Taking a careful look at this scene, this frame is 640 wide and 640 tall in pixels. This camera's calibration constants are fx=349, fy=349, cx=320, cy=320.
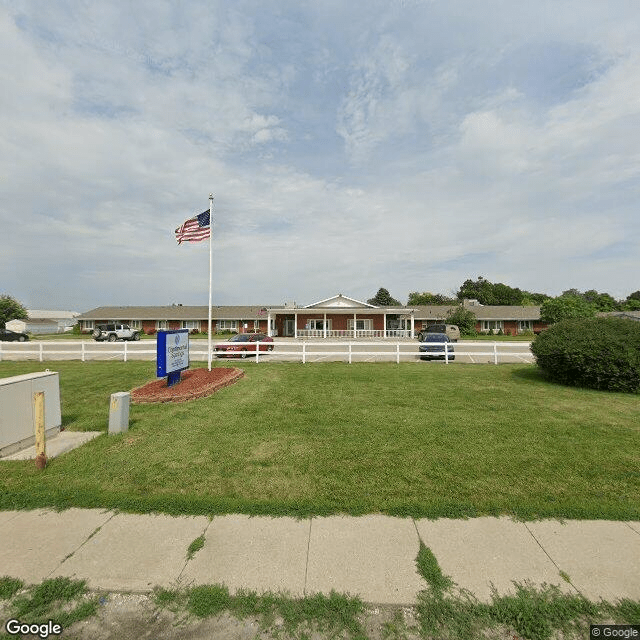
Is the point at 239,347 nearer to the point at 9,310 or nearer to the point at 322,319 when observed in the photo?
the point at 322,319

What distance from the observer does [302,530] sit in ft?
12.4

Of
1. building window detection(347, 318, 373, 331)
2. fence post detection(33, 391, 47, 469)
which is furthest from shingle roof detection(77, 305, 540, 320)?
fence post detection(33, 391, 47, 469)

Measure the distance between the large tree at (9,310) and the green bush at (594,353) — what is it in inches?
3477

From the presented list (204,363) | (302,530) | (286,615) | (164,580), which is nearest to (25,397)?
(164,580)

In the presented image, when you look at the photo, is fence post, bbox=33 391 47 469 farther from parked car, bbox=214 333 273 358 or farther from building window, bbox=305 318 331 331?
building window, bbox=305 318 331 331

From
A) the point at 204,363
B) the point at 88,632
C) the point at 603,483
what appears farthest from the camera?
the point at 204,363

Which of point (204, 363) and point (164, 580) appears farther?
point (204, 363)

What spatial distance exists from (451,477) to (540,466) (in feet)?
4.86

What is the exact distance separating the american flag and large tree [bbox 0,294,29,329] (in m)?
76.6

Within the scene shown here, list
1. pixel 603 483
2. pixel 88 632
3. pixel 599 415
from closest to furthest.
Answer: pixel 88 632, pixel 603 483, pixel 599 415

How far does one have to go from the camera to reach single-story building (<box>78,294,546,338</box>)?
3706cm

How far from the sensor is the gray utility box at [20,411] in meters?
5.99

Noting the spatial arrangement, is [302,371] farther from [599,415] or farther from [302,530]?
[302,530]

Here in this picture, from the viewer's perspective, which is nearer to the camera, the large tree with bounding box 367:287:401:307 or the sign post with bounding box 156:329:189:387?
the sign post with bounding box 156:329:189:387
